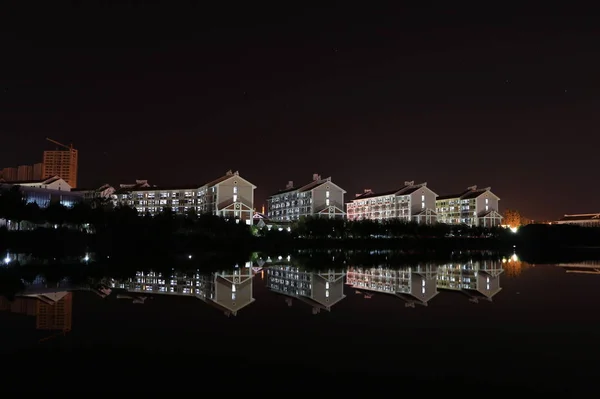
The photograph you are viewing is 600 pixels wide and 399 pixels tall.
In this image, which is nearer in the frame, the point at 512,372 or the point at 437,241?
A: the point at 512,372

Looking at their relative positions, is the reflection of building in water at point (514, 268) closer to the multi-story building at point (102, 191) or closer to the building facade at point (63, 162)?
the multi-story building at point (102, 191)

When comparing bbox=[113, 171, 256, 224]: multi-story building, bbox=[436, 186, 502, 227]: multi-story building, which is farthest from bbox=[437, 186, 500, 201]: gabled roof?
bbox=[113, 171, 256, 224]: multi-story building

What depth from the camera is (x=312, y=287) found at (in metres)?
14.2

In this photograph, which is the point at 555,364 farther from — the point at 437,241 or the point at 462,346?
the point at 437,241

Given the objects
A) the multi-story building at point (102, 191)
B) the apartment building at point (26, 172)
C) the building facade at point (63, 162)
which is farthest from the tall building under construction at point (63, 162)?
the multi-story building at point (102, 191)

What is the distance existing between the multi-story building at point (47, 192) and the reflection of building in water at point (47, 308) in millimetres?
37132

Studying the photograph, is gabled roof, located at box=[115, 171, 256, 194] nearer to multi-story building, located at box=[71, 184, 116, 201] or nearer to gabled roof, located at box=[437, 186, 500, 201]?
multi-story building, located at box=[71, 184, 116, 201]

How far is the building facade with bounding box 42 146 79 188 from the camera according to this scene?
116938 mm

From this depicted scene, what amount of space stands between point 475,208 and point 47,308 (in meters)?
64.2

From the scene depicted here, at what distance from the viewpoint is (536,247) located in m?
49.8

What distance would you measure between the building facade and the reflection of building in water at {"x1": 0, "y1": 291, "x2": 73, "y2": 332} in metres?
115

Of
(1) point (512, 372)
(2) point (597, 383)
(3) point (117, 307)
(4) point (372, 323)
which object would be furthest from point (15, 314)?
(2) point (597, 383)

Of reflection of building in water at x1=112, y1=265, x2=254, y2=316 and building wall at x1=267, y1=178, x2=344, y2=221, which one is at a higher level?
building wall at x1=267, y1=178, x2=344, y2=221

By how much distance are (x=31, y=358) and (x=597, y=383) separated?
5.64 metres
